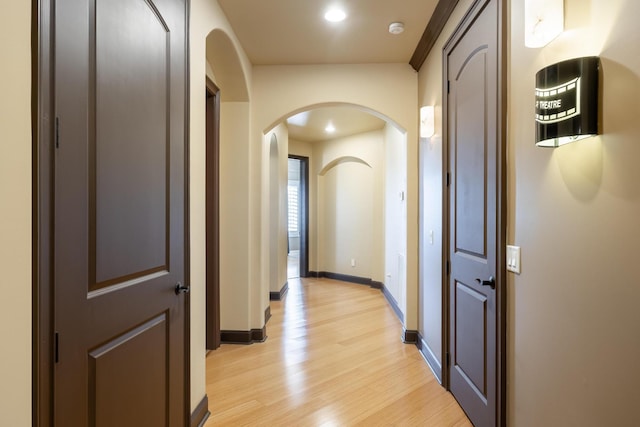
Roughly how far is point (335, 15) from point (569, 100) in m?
1.97

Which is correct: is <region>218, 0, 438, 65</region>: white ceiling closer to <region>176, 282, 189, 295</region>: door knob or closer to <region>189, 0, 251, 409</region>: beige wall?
<region>189, 0, 251, 409</region>: beige wall

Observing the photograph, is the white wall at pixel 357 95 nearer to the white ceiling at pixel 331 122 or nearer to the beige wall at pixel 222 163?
the beige wall at pixel 222 163

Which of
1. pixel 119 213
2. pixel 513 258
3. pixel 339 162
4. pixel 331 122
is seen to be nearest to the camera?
pixel 119 213

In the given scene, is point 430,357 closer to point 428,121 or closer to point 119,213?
point 428,121

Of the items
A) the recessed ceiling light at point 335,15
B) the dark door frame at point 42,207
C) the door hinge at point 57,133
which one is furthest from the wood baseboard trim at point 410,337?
the door hinge at point 57,133

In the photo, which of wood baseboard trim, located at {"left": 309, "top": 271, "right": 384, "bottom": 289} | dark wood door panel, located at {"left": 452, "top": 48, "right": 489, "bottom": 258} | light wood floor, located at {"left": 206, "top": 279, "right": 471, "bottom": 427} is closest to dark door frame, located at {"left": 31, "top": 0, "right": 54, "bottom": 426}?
light wood floor, located at {"left": 206, "top": 279, "right": 471, "bottom": 427}

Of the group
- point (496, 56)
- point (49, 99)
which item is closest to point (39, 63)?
point (49, 99)

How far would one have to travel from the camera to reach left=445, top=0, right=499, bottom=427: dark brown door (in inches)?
72.0

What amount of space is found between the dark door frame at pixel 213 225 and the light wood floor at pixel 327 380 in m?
0.26

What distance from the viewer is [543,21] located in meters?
1.30

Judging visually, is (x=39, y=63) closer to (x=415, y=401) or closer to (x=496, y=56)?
(x=496, y=56)

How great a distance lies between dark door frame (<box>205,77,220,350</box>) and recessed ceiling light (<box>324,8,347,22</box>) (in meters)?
1.19

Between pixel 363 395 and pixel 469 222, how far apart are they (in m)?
1.39

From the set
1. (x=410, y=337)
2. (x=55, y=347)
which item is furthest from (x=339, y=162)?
(x=55, y=347)
